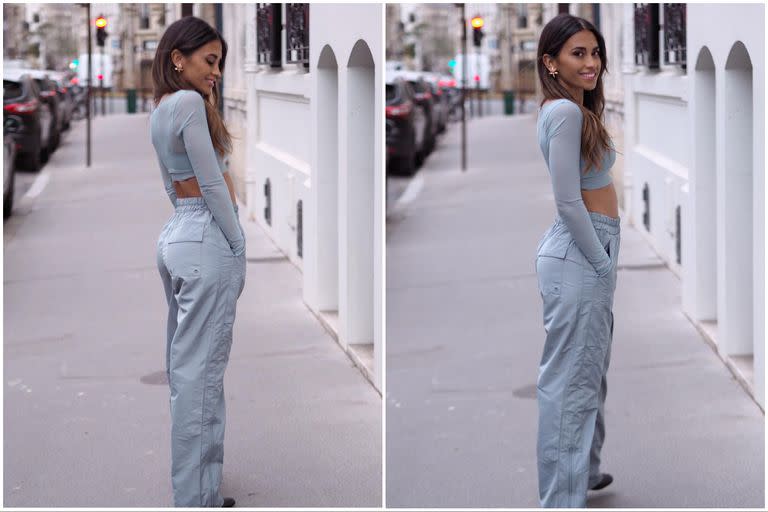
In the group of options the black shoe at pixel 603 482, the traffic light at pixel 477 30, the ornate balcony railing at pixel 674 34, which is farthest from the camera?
the traffic light at pixel 477 30

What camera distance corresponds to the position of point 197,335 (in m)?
4.37

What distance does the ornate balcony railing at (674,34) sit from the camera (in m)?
8.84

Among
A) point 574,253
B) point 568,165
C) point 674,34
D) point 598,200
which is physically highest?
point 674,34

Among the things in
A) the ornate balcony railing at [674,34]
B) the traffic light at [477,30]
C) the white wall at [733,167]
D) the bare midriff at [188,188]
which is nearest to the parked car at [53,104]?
the ornate balcony railing at [674,34]

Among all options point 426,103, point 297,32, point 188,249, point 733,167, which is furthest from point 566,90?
point 426,103

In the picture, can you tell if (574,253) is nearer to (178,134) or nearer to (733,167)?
(178,134)

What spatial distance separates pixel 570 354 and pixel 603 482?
850 millimetres

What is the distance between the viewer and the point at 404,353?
7.84 metres

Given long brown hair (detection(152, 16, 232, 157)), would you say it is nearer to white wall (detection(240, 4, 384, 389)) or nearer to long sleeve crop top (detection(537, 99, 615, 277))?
white wall (detection(240, 4, 384, 389))

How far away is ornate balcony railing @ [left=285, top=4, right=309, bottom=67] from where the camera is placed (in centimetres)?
773

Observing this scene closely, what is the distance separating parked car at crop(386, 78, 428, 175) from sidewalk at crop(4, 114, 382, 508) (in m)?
8.18

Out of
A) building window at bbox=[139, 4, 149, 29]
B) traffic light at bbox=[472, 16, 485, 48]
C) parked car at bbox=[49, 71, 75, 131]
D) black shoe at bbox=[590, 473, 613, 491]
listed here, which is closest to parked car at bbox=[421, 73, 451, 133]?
traffic light at bbox=[472, 16, 485, 48]

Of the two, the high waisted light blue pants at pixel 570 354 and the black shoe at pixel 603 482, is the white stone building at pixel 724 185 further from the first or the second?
the high waisted light blue pants at pixel 570 354

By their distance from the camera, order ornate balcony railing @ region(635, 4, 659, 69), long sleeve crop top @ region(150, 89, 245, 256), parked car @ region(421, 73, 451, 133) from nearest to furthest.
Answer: long sleeve crop top @ region(150, 89, 245, 256)
ornate balcony railing @ region(635, 4, 659, 69)
parked car @ region(421, 73, 451, 133)
